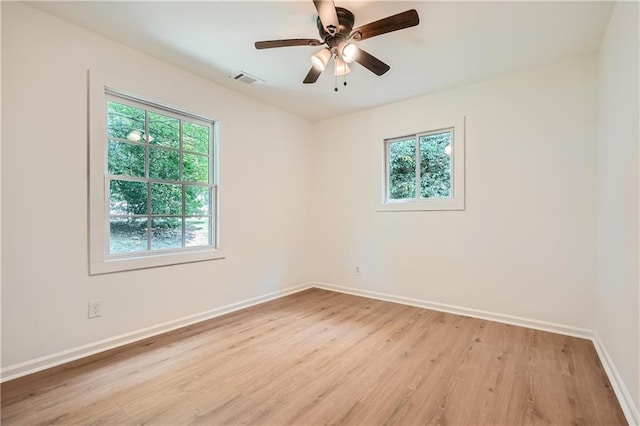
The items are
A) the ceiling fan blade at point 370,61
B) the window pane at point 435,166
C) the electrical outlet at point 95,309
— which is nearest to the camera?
the ceiling fan blade at point 370,61

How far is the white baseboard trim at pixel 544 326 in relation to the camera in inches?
66.1

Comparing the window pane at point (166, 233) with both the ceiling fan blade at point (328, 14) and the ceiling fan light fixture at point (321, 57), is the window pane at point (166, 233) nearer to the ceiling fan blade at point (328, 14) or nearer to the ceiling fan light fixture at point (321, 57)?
the ceiling fan light fixture at point (321, 57)

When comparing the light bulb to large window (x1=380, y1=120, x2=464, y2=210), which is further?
large window (x1=380, y1=120, x2=464, y2=210)

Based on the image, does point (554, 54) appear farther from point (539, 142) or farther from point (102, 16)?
point (102, 16)

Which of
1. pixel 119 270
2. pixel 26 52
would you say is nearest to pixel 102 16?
pixel 26 52

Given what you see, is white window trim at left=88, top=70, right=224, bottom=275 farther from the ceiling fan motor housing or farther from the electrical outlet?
the ceiling fan motor housing

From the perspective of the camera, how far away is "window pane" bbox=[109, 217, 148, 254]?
2574 millimetres

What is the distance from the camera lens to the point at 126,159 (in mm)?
2674

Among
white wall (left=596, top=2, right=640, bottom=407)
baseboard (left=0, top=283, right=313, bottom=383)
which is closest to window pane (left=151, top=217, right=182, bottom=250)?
baseboard (left=0, top=283, right=313, bottom=383)

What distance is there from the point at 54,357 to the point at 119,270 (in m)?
0.72

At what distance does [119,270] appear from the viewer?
99.7 inches

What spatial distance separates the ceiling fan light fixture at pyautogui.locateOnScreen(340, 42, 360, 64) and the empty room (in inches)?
2.2

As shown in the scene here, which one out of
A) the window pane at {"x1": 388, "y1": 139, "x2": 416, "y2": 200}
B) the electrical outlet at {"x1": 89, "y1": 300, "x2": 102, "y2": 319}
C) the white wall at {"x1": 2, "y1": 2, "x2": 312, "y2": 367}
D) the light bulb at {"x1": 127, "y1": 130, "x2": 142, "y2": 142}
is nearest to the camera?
the white wall at {"x1": 2, "y1": 2, "x2": 312, "y2": 367}

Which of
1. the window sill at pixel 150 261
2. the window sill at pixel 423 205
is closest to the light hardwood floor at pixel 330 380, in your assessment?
the window sill at pixel 150 261
